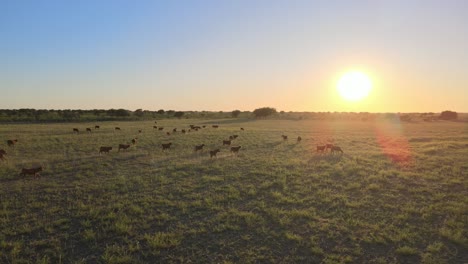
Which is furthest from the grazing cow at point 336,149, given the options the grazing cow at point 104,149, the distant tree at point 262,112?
the distant tree at point 262,112

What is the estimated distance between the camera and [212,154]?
23.6m

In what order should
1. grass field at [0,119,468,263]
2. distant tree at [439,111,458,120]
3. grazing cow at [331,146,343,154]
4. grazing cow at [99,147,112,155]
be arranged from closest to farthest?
grass field at [0,119,468,263], grazing cow at [99,147,112,155], grazing cow at [331,146,343,154], distant tree at [439,111,458,120]

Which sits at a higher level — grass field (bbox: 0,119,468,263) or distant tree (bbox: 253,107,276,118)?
distant tree (bbox: 253,107,276,118)

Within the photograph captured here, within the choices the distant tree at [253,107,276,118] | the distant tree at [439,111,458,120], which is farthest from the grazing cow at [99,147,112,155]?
the distant tree at [439,111,458,120]

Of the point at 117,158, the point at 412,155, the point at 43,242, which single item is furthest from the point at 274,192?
the point at 412,155

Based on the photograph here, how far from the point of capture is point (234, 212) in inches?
483

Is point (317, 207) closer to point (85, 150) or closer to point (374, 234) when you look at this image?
point (374, 234)

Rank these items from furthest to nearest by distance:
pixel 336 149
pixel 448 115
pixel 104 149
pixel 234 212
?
pixel 448 115, pixel 336 149, pixel 104 149, pixel 234 212

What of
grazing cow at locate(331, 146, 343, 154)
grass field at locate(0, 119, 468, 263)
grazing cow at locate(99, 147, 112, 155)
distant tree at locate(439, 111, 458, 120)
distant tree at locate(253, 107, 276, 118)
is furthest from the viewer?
distant tree at locate(253, 107, 276, 118)

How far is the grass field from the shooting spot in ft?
30.9

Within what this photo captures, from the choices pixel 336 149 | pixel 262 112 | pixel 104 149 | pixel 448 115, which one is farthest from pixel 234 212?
pixel 448 115

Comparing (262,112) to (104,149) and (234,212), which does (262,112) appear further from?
(234,212)

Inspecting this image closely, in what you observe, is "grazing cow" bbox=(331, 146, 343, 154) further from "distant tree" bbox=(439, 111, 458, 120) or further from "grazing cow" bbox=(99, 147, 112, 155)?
"distant tree" bbox=(439, 111, 458, 120)

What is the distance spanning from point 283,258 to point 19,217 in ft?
29.9
